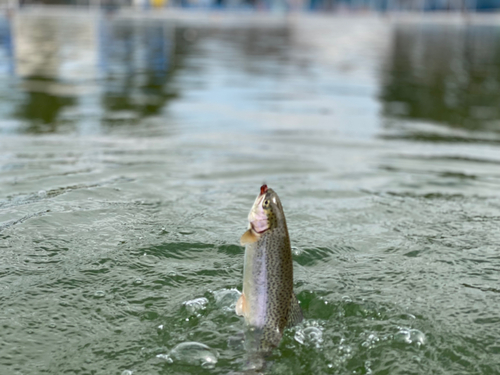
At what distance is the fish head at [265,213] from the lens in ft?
12.4

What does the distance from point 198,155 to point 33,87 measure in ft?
26.3

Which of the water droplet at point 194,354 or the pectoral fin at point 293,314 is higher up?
the pectoral fin at point 293,314

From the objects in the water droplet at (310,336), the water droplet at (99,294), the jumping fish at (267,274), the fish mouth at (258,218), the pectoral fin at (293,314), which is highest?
the fish mouth at (258,218)

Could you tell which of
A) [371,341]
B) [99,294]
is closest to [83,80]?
[99,294]

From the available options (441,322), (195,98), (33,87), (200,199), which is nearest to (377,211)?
(200,199)

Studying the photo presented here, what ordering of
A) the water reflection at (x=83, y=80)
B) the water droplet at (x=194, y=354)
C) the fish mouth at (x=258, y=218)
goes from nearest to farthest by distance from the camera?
the fish mouth at (x=258, y=218) < the water droplet at (x=194, y=354) < the water reflection at (x=83, y=80)

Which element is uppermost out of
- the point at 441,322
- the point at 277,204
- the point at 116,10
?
the point at 116,10

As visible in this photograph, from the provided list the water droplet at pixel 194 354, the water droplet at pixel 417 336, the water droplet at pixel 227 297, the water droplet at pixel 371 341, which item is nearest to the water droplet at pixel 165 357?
the water droplet at pixel 194 354

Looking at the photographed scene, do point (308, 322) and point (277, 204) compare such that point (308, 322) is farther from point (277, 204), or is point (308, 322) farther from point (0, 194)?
point (0, 194)

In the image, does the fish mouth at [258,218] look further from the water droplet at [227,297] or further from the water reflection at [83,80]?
the water reflection at [83,80]

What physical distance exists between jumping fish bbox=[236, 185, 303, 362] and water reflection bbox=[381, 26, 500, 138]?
9.80m

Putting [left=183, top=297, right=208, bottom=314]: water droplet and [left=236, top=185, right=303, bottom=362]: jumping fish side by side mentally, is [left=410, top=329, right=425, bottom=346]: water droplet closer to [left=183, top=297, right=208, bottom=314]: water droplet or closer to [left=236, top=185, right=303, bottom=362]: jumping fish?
[left=236, top=185, right=303, bottom=362]: jumping fish

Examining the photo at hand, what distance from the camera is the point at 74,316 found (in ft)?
15.2

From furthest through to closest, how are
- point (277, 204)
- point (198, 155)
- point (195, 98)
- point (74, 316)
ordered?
1. point (195, 98)
2. point (198, 155)
3. point (74, 316)
4. point (277, 204)
